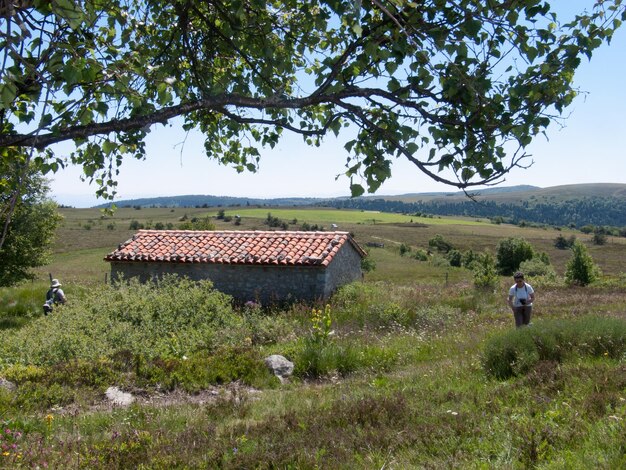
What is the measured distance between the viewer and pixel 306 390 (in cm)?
823

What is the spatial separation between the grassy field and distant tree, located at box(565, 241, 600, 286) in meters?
18.4

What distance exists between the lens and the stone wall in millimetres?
18969

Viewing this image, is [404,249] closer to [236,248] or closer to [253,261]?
[236,248]

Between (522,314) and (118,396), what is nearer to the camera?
(118,396)

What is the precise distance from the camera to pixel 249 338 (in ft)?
42.6

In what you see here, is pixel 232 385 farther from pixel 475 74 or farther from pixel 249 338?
pixel 475 74

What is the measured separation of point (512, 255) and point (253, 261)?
51625 mm

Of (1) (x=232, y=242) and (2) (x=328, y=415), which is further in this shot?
(1) (x=232, y=242)

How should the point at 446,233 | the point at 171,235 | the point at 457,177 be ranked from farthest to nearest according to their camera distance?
the point at 446,233
the point at 171,235
the point at 457,177

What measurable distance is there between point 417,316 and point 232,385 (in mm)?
8709

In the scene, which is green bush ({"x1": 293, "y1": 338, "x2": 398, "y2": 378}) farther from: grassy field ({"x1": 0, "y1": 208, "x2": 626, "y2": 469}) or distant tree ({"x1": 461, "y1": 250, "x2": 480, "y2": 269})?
distant tree ({"x1": 461, "y1": 250, "x2": 480, "y2": 269})

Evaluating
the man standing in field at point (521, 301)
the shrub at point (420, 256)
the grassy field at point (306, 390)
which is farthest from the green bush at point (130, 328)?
the shrub at point (420, 256)

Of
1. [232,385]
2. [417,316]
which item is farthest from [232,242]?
[232,385]

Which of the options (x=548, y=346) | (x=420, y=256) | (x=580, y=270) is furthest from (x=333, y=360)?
(x=420, y=256)
